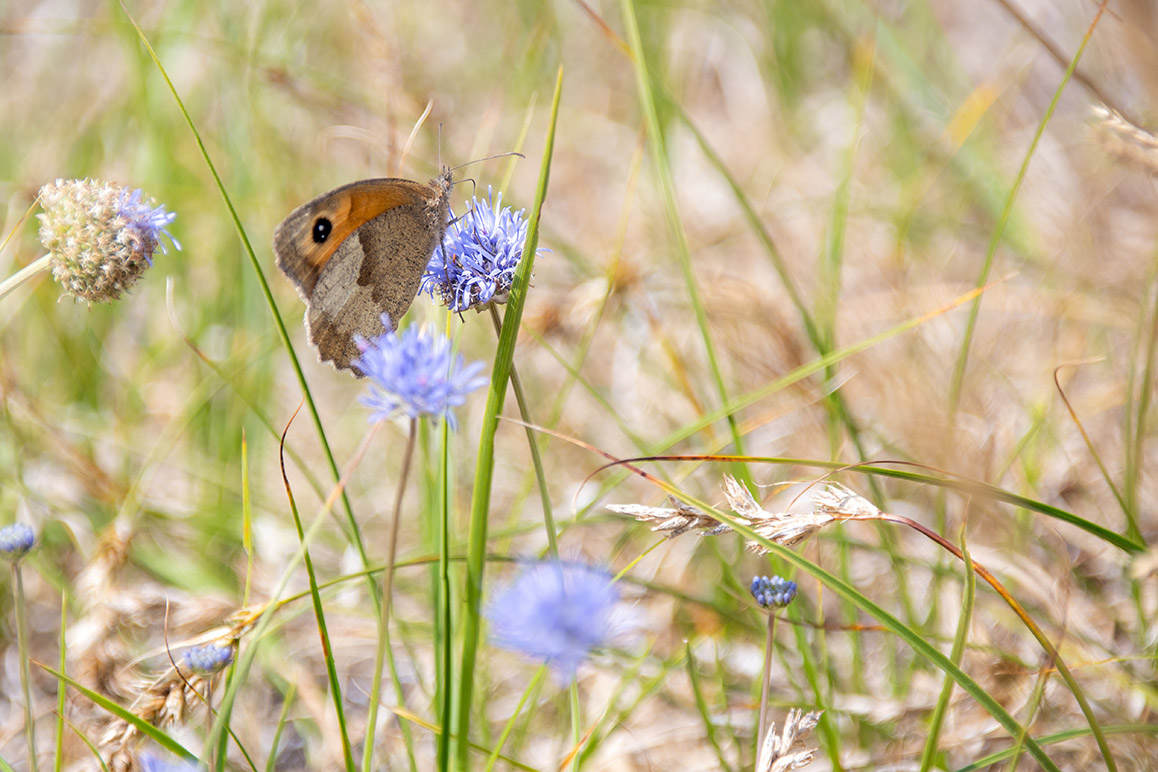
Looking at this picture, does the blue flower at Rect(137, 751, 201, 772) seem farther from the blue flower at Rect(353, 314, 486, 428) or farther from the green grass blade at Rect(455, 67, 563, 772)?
the blue flower at Rect(353, 314, 486, 428)

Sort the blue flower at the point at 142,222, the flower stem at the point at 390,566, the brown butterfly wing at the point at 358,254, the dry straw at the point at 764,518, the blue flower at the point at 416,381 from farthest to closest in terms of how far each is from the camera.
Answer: the brown butterfly wing at the point at 358,254 → the blue flower at the point at 142,222 → the dry straw at the point at 764,518 → the blue flower at the point at 416,381 → the flower stem at the point at 390,566

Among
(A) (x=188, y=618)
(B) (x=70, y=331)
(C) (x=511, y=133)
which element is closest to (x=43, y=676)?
(A) (x=188, y=618)

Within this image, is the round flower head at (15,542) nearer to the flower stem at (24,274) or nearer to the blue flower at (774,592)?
the flower stem at (24,274)

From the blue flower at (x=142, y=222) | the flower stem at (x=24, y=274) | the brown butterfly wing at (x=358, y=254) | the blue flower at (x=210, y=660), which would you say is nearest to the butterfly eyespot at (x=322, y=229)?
the brown butterfly wing at (x=358, y=254)

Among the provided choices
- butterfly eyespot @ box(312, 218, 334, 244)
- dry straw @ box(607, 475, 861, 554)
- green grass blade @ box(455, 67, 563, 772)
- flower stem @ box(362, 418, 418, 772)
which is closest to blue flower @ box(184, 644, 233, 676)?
flower stem @ box(362, 418, 418, 772)

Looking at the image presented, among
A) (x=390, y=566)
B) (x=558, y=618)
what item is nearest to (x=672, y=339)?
(x=558, y=618)

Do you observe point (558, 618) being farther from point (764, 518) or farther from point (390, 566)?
point (764, 518)

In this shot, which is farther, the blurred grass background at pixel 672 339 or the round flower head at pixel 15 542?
the blurred grass background at pixel 672 339
